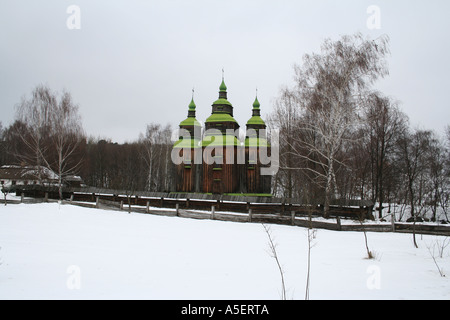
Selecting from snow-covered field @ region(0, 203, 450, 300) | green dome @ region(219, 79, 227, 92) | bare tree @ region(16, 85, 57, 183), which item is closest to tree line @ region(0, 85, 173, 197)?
bare tree @ region(16, 85, 57, 183)

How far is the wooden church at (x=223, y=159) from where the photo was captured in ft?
89.8

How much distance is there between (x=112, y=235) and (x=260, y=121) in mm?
22735

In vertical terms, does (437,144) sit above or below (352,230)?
above

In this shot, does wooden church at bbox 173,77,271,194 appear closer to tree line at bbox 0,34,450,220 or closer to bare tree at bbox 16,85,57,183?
tree line at bbox 0,34,450,220

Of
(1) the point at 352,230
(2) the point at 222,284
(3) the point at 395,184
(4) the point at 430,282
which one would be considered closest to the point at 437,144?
(3) the point at 395,184

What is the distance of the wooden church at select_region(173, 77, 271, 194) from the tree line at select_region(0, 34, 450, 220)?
214cm

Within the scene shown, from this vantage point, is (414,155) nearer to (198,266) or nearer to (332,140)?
(332,140)

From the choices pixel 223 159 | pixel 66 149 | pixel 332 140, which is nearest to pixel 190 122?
pixel 223 159

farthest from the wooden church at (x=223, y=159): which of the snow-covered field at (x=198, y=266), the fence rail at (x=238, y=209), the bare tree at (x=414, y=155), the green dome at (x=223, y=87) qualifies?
the snow-covered field at (x=198, y=266)

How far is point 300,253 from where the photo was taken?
335 inches

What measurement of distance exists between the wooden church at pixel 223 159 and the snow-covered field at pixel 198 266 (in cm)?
1565

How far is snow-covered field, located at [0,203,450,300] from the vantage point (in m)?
5.09

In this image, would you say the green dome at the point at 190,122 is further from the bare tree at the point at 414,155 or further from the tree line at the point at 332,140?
the bare tree at the point at 414,155
